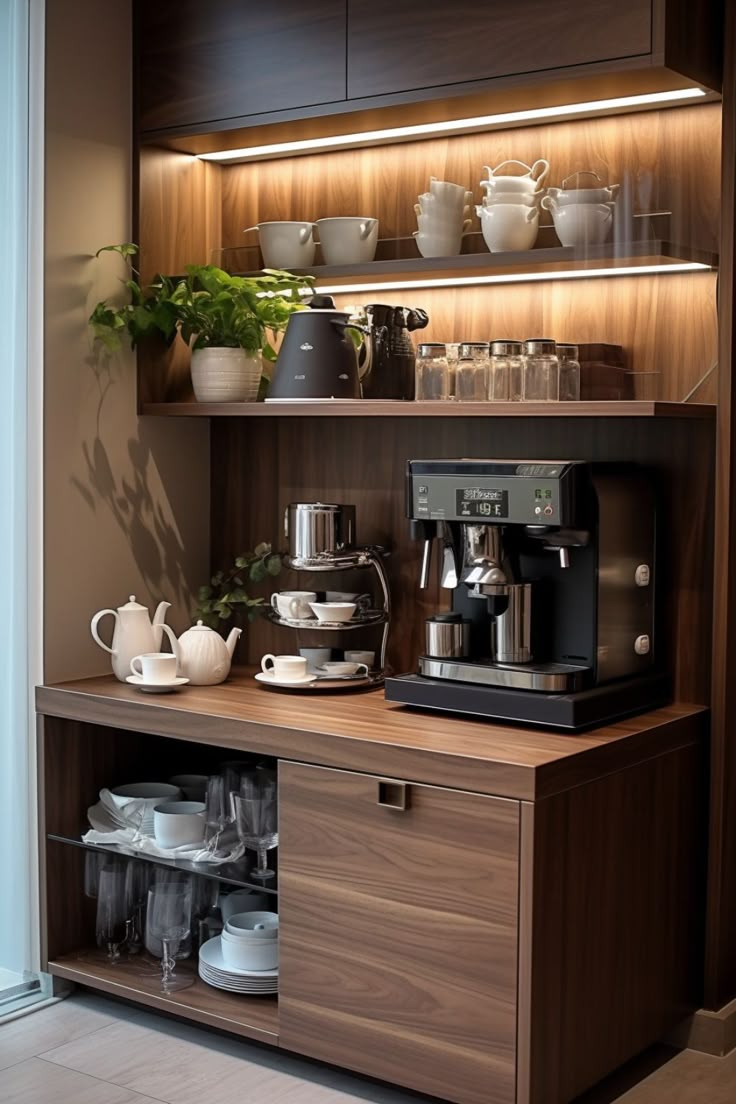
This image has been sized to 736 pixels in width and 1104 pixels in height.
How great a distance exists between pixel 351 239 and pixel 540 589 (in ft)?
2.99

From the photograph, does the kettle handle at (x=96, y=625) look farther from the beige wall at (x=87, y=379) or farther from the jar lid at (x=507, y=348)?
the jar lid at (x=507, y=348)

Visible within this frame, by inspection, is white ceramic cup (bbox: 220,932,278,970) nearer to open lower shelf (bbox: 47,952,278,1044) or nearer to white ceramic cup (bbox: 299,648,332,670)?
open lower shelf (bbox: 47,952,278,1044)

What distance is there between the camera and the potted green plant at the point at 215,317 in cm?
312

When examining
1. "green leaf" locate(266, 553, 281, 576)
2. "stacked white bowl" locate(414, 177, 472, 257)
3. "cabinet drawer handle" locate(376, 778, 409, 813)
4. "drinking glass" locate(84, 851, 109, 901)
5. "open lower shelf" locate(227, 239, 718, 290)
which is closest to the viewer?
"cabinet drawer handle" locate(376, 778, 409, 813)

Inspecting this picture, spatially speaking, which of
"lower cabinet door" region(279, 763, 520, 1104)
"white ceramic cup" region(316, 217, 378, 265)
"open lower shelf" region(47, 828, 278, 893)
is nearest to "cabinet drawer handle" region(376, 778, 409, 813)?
"lower cabinet door" region(279, 763, 520, 1104)

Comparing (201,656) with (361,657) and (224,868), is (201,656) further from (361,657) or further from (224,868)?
(224,868)

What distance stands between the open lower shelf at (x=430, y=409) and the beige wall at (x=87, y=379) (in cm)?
15

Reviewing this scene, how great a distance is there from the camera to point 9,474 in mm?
3041

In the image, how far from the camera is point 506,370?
2736 mm

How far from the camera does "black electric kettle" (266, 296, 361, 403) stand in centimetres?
297

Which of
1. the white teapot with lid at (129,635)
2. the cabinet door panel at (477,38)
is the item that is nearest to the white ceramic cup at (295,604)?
the white teapot with lid at (129,635)

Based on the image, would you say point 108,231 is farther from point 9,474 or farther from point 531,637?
point 531,637

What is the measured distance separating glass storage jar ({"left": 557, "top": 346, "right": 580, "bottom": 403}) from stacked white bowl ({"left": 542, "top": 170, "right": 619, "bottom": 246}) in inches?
8.8

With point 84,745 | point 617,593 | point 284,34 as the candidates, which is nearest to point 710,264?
point 617,593
